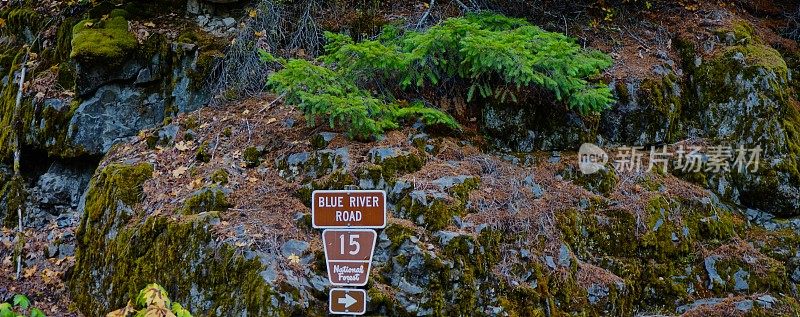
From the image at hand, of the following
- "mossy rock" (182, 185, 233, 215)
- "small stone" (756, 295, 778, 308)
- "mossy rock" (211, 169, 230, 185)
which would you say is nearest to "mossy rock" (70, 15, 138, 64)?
"mossy rock" (211, 169, 230, 185)

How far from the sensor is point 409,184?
221 inches

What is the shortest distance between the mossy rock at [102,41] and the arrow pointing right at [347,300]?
4.76m

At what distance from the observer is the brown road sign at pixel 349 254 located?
464 cm

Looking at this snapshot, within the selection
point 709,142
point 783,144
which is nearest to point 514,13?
point 709,142

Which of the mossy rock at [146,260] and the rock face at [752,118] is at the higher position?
the rock face at [752,118]

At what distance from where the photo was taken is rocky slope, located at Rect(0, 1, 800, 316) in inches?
206

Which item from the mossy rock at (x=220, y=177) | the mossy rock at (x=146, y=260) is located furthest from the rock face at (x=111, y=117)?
the mossy rock at (x=220, y=177)

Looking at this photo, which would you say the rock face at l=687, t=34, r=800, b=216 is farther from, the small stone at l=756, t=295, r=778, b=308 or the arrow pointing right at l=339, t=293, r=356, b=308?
the arrow pointing right at l=339, t=293, r=356, b=308

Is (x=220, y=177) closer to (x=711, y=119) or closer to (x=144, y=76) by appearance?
(x=144, y=76)

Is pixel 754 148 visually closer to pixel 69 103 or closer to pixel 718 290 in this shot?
pixel 718 290

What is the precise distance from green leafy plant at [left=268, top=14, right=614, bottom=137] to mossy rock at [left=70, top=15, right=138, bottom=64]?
2.59m

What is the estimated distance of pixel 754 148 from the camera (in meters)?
6.92

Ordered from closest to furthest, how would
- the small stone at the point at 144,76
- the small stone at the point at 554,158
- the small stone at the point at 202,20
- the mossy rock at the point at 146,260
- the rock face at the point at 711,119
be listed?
the mossy rock at the point at 146,260 < the small stone at the point at 554,158 < the rock face at the point at 711,119 < the small stone at the point at 144,76 < the small stone at the point at 202,20

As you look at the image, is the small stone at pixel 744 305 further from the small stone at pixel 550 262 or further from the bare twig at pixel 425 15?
the bare twig at pixel 425 15
